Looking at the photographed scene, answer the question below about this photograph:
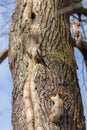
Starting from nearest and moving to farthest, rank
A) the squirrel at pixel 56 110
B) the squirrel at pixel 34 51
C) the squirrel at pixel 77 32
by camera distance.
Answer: the squirrel at pixel 56 110
the squirrel at pixel 34 51
the squirrel at pixel 77 32

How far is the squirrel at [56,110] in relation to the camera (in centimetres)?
220

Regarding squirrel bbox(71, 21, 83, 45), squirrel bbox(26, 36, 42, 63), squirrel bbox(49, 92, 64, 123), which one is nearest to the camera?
squirrel bbox(49, 92, 64, 123)

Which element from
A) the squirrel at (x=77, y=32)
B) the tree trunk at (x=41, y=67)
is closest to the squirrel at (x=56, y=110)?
the tree trunk at (x=41, y=67)

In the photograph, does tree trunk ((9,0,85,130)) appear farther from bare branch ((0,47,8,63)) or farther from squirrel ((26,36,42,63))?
bare branch ((0,47,8,63))

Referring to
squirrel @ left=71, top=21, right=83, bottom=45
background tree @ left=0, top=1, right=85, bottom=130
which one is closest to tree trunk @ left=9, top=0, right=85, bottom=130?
background tree @ left=0, top=1, right=85, bottom=130

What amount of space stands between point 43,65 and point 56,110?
326mm

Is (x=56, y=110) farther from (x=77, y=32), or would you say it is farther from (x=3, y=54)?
(x=77, y=32)

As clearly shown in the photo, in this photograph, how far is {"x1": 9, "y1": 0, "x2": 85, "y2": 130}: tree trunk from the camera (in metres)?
2.28

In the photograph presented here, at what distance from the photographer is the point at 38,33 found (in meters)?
2.54

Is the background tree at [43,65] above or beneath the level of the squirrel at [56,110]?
above

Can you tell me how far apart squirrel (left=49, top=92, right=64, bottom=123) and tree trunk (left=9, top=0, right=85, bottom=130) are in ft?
0.07

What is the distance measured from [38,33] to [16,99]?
0.45 metres

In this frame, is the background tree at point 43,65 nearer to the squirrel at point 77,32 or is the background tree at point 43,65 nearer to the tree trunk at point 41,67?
the tree trunk at point 41,67

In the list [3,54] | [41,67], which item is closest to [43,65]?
[41,67]
